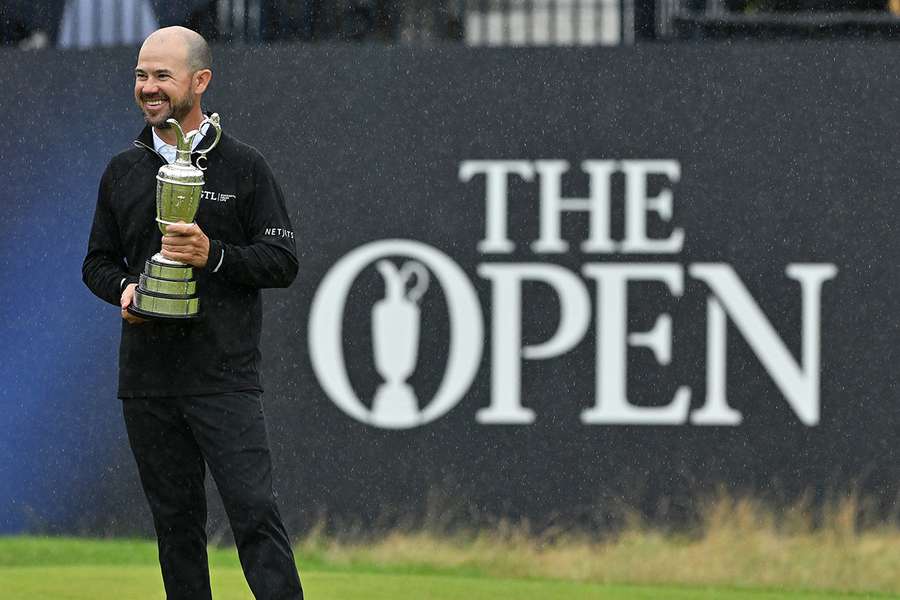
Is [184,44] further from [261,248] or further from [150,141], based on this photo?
[261,248]

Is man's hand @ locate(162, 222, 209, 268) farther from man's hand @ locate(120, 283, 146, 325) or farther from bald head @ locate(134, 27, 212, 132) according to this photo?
bald head @ locate(134, 27, 212, 132)

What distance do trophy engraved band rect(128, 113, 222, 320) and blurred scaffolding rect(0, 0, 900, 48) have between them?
11.0 ft

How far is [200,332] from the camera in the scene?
15.4 feet

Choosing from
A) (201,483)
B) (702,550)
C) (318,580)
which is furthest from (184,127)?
(702,550)

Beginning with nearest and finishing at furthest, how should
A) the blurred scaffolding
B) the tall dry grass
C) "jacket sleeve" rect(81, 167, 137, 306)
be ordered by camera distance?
"jacket sleeve" rect(81, 167, 137, 306) → the tall dry grass → the blurred scaffolding

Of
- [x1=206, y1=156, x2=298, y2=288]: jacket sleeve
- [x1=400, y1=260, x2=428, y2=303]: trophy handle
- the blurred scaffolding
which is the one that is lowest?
[x1=400, y1=260, x2=428, y2=303]: trophy handle

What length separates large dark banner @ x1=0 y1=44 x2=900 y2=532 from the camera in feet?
24.2

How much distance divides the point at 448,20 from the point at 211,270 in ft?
12.1

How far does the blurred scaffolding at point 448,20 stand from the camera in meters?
7.78

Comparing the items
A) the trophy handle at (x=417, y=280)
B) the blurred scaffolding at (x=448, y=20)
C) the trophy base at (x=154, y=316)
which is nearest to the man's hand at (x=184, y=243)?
the trophy base at (x=154, y=316)

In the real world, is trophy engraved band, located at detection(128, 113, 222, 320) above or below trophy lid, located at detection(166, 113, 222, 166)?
below

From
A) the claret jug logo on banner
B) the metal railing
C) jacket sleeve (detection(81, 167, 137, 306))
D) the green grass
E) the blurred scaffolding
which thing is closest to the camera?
jacket sleeve (detection(81, 167, 137, 306))

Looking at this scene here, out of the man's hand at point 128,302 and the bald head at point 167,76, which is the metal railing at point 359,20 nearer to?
the bald head at point 167,76

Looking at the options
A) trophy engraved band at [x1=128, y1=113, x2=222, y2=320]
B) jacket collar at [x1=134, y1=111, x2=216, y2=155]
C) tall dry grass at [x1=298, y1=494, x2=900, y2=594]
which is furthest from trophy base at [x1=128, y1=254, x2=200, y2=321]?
tall dry grass at [x1=298, y1=494, x2=900, y2=594]
